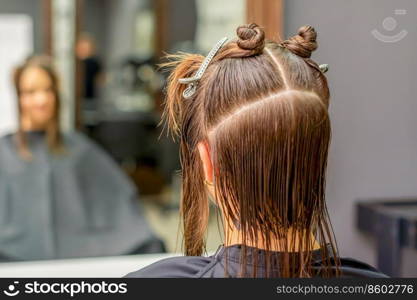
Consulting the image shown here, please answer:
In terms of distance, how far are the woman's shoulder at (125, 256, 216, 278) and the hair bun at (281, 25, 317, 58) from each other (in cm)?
31

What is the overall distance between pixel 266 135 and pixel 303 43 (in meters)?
0.16

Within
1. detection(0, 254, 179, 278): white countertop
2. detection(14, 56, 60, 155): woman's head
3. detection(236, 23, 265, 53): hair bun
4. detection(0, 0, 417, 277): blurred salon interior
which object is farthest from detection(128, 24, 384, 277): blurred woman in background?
detection(14, 56, 60, 155): woman's head

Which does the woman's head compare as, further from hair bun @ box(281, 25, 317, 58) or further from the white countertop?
hair bun @ box(281, 25, 317, 58)

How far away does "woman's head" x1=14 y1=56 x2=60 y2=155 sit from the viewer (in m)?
2.14

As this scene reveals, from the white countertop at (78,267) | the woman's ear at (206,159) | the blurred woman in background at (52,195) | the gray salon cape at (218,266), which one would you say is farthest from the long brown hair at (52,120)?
the woman's ear at (206,159)

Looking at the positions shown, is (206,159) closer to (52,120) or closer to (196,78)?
(196,78)

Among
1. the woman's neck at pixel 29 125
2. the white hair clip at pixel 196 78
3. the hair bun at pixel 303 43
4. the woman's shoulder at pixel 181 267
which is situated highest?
the hair bun at pixel 303 43

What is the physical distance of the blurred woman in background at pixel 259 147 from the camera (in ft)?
2.74

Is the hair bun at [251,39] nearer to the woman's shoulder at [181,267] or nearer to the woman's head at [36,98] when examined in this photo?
the woman's shoulder at [181,267]

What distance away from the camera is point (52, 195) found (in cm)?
222

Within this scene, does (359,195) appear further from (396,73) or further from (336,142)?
(396,73)

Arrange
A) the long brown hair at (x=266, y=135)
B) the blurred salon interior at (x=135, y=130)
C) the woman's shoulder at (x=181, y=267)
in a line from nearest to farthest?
the long brown hair at (x=266, y=135), the woman's shoulder at (x=181, y=267), the blurred salon interior at (x=135, y=130)

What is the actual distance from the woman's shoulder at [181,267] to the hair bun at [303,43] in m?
0.31

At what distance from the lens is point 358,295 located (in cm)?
103
